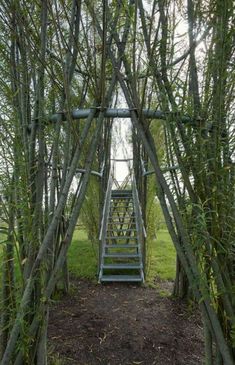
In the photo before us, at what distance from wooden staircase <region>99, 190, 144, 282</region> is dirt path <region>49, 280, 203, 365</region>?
40cm

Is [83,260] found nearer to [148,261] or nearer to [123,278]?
[148,261]

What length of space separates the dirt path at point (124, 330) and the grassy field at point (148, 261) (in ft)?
2.90

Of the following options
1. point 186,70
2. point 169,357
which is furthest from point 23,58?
point 169,357

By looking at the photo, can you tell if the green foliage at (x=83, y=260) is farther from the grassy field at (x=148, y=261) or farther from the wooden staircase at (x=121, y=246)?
the wooden staircase at (x=121, y=246)

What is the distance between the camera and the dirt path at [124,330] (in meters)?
2.41

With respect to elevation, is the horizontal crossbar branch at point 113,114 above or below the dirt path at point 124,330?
above

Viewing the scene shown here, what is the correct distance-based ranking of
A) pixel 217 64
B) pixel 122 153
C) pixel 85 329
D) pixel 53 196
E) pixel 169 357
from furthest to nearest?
pixel 122 153, pixel 85 329, pixel 169 357, pixel 53 196, pixel 217 64

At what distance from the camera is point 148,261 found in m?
4.94

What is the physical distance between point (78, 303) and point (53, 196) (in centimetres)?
223

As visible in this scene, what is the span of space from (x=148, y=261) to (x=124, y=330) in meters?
2.14

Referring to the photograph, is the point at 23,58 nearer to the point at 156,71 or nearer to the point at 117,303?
the point at 156,71

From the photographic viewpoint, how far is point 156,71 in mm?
1634

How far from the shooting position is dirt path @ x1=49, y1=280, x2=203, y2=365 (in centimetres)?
241

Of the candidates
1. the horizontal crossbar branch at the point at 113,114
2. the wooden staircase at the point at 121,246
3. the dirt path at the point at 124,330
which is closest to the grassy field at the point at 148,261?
the wooden staircase at the point at 121,246
